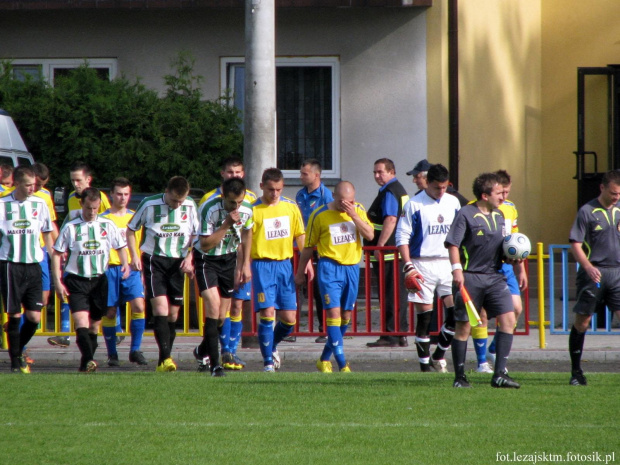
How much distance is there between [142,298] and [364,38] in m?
8.62

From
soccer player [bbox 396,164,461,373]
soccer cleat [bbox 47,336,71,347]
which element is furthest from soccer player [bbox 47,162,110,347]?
soccer player [bbox 396,164,461,373]

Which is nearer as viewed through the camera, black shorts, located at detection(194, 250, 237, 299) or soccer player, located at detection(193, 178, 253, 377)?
soccer player, located at detection(193, 178, 253, 377)

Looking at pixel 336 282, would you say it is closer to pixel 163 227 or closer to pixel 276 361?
pixel 276 361

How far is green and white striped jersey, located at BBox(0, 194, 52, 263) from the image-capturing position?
1051 centimetres

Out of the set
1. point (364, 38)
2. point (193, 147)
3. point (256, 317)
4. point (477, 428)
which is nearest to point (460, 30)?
point (364, 38)

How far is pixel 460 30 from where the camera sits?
59.4 ft

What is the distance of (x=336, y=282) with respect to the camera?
1025 cm

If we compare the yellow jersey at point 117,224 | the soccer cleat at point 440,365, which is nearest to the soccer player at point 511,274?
the soccer cleat at point 440,365

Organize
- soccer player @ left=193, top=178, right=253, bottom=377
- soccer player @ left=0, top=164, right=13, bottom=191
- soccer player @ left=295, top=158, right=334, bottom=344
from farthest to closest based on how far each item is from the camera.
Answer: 1. soccer player @ left=0, top=164, right=13, bottom=191
2. soccer player @ left=295, top=158, right=334, bottom=344
3. soccer player @ left=193, top=178, right=253, bottom=377

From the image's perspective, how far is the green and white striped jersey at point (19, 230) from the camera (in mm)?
10508

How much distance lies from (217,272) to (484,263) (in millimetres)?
2879

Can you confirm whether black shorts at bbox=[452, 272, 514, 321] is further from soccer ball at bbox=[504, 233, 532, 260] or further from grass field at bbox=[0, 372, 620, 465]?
grass field at bbox=[0, 372, 620, 465]

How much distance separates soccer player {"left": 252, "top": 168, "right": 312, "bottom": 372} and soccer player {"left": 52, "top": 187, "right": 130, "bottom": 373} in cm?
168

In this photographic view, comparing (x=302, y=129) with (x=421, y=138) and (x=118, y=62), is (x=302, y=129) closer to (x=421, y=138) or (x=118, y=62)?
(x=421, y=138)
